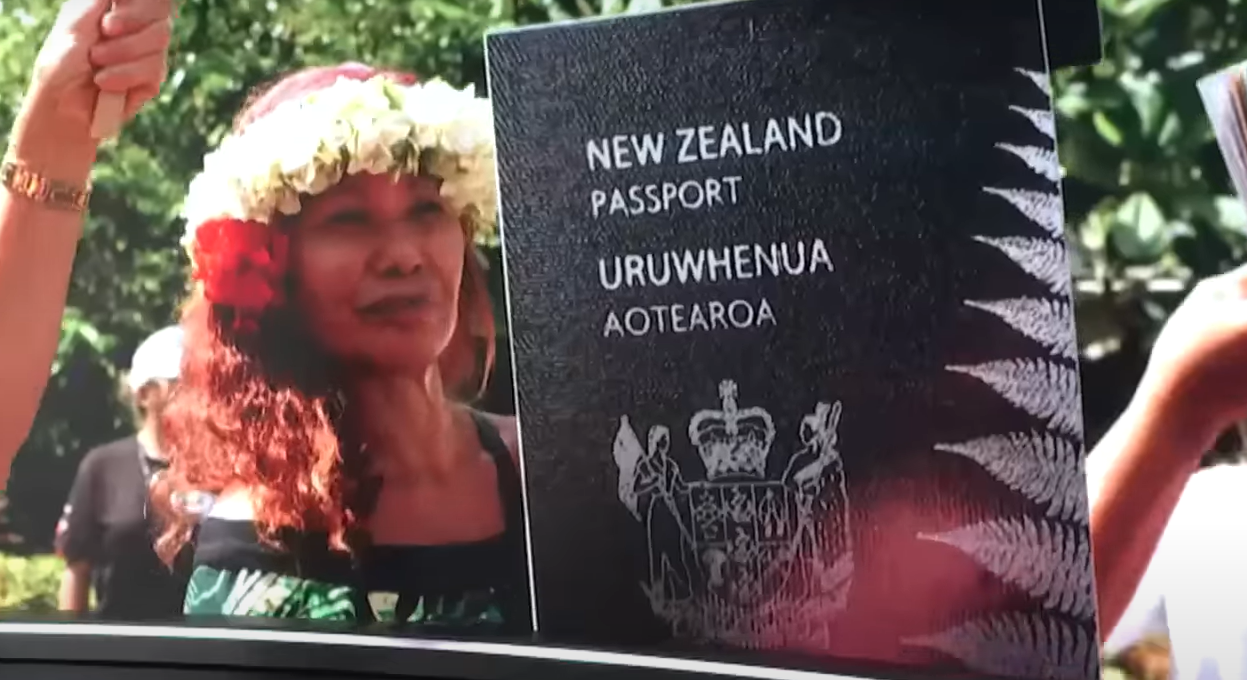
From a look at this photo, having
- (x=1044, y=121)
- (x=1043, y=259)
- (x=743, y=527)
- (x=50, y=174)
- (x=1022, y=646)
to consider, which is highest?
(x=50, y=174)

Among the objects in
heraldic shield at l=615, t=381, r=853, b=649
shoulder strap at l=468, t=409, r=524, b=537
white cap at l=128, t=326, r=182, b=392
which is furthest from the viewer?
white cap at l=128, t=326, r=182, b=392

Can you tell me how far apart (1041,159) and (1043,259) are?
9 centimetres

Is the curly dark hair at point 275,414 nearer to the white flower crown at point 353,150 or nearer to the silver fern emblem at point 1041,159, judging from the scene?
the white flower crown at point 353,150

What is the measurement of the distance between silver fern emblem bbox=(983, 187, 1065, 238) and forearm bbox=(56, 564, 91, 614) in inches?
44.4

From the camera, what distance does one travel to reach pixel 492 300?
1276mm

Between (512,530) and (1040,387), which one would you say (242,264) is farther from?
(1040,387)

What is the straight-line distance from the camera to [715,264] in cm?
120

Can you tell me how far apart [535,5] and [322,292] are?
0.39 meters

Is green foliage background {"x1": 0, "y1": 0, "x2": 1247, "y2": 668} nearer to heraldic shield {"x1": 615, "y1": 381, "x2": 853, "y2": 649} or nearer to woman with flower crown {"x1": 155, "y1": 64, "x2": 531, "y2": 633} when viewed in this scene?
woman with flower crown {"x1": 155, "y1": 64, "x2": 531, "y2": 633}

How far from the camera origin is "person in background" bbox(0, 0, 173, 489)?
55.4 inches

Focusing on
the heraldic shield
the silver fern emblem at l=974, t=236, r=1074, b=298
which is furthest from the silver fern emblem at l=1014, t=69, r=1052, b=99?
the heraldic shield

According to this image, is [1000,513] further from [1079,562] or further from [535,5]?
[535,5]

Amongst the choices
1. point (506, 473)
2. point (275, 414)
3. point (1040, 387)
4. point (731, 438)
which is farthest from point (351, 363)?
point (1040, 387)

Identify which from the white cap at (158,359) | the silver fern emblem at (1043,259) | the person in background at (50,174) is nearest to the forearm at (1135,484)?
the silver fern emblem at (1043,259)
